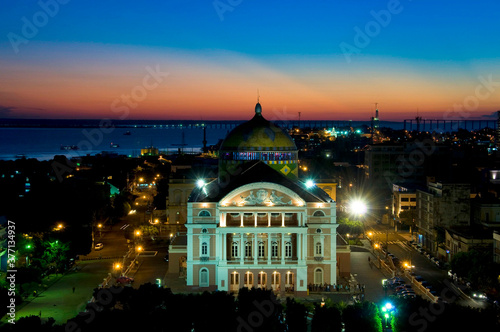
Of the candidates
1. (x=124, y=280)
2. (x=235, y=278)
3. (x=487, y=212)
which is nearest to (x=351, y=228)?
(x=487, y=212)

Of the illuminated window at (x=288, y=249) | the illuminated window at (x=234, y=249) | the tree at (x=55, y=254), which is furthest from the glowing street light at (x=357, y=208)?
the tree at (x=55, y=254)

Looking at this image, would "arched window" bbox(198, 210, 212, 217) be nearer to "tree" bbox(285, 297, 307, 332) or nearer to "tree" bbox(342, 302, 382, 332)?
"tree" bbox(285, 297, 307, 332)

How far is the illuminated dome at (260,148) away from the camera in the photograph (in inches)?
1791

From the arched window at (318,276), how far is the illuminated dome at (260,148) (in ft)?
32.7

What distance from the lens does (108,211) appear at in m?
64.2

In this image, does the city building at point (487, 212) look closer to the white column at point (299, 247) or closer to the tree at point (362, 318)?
the white column at point (299, 247)

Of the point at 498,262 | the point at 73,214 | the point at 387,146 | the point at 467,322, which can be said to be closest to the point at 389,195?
the point at 387,146

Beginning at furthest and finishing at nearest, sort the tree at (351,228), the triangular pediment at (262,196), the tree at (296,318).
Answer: the tree at (351,228) < the triangular pediment at (262,196) < the tree at (296,318)

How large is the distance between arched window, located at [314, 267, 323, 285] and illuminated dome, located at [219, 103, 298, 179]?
9972mm

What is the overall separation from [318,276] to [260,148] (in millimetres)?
11547

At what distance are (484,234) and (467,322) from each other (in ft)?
66.2

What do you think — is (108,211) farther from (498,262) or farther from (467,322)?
(467,322)

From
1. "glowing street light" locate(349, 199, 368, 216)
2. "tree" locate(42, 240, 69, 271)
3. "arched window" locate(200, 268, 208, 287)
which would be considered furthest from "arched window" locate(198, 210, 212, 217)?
"glowing street light" locate(349, 199, 368, 216)

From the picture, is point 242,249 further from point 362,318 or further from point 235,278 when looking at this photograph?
point 362,318
